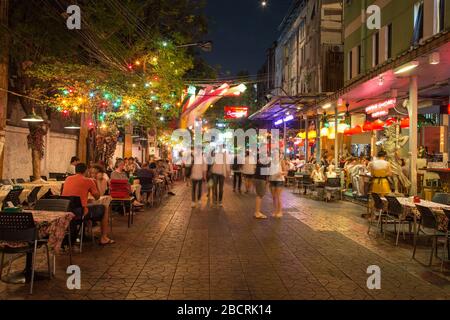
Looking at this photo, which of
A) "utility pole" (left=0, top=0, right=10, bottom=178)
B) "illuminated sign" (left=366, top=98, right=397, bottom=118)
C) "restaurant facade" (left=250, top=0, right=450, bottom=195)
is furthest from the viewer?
"illuminated sign" (left=366, top=98, right=397, bottom=118)

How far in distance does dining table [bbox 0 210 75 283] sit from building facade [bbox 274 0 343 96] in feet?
81.1

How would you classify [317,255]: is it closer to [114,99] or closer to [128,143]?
[114,99]

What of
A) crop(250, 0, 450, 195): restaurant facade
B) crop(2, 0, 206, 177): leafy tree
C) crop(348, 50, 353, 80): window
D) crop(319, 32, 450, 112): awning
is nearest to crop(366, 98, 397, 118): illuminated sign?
crop(250, 0, 450, 195): restaurant facade

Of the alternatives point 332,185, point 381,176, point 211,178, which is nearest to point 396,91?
point 332,185

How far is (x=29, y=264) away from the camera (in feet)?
21.8

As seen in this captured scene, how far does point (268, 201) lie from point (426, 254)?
9.04 meters

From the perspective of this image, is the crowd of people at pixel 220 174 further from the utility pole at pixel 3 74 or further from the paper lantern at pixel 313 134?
the paper lantern at pixel 313 134

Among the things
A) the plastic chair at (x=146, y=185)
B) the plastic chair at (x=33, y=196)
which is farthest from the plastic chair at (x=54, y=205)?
the plastic chair at (x=146, y=185)

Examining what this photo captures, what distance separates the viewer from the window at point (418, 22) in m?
15.9

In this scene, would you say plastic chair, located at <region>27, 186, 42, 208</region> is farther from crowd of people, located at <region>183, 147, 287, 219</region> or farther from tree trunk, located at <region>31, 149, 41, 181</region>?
crowd of people, located at <region>183, 147, 287, 219</region>

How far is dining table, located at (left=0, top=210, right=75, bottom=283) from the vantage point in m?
6.39

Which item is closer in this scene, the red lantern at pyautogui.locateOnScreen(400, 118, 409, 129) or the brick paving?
the brick paving

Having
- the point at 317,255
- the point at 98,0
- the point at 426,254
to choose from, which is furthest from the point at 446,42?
the point at 98,0

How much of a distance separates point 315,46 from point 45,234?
91.2 ft
